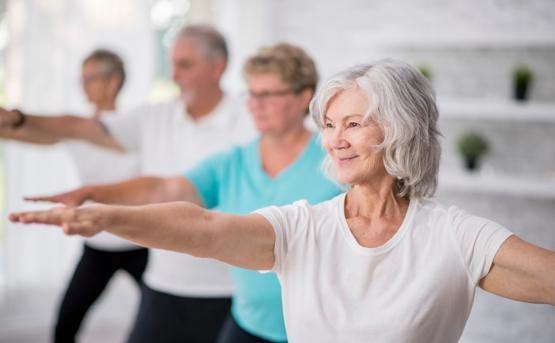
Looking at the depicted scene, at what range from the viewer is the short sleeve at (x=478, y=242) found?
1.18 metres

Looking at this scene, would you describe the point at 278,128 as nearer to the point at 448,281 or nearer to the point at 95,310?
the point at 448,281

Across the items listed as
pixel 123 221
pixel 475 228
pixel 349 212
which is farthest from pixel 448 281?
pixel 123 221

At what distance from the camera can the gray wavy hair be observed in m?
1.21

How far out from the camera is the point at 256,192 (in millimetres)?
1800

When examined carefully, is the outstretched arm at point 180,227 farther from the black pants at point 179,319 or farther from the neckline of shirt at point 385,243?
the black pants at point 179,319

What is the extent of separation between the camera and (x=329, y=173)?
1408 millimetres

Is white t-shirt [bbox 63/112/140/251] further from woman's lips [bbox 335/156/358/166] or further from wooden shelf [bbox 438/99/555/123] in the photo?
wooden shelf [bbox 438/99/555/123]

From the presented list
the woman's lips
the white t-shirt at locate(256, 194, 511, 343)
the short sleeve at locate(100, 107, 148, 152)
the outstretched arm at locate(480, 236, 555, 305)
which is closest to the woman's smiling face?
the woman's lips

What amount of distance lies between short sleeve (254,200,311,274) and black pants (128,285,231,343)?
972 mm

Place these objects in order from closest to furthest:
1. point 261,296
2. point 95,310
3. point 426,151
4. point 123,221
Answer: point 123,221, point 426,151, point 261,296, point 95,310

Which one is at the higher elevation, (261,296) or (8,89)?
(8,89)

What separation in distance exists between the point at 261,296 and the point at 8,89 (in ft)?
8.31

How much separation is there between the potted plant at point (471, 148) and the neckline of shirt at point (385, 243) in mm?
2620

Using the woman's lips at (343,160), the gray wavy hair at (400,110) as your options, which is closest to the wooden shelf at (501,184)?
the gray wavy hair at (400,110)
